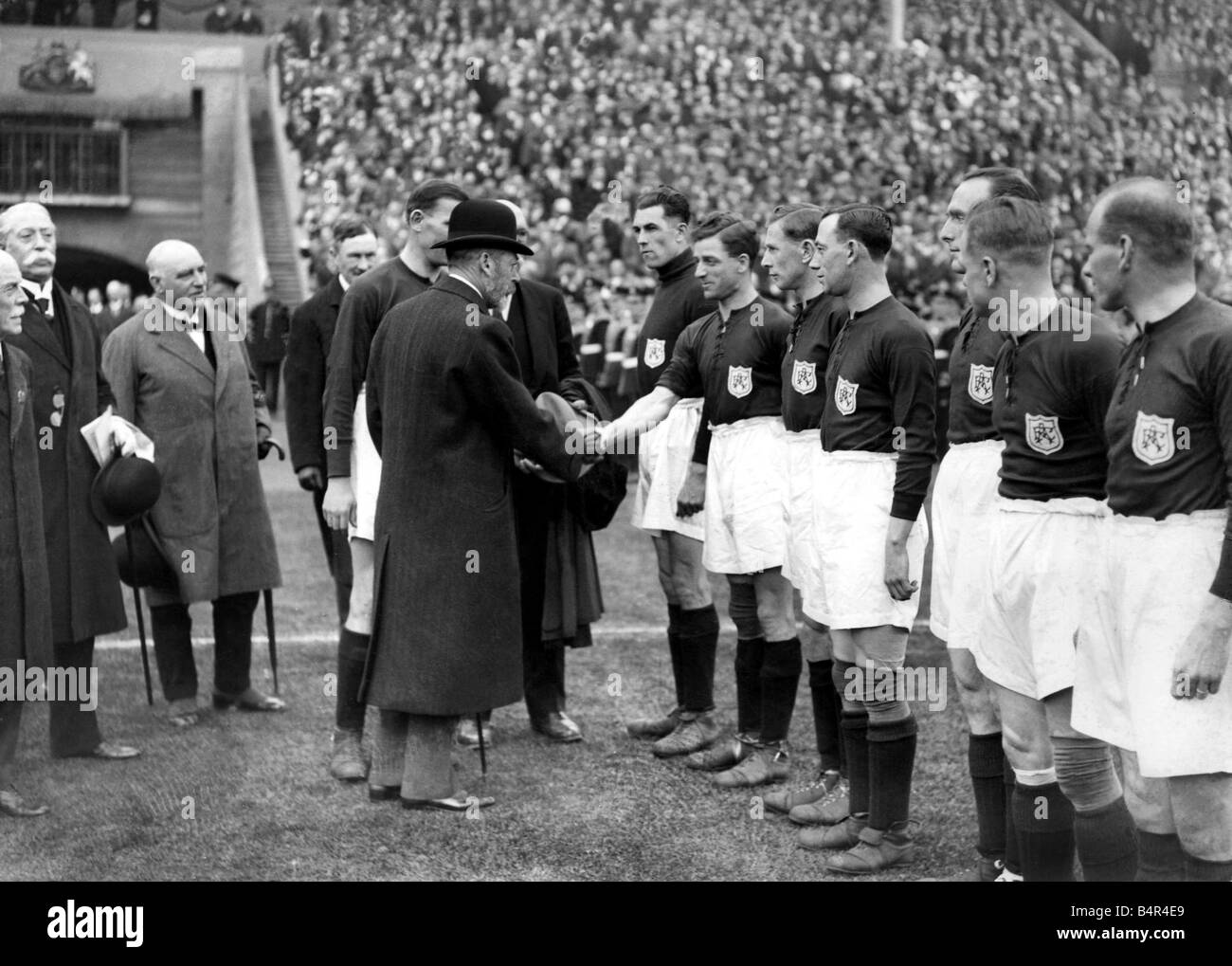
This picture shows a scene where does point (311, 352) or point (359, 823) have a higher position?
point (311, 352)

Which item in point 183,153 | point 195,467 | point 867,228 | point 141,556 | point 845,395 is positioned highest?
point 183,153

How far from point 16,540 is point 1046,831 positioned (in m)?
3.79

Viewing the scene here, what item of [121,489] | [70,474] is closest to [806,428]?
[121,489]

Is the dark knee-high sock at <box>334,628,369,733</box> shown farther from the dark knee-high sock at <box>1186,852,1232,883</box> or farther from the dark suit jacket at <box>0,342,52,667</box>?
the dark knee-high sock at <box>1186,852,1232,883</box>

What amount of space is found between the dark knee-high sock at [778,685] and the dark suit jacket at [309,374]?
85.4 inches

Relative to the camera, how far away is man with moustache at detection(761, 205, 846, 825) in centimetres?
504

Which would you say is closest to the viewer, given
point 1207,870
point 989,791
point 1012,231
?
point 1207,870

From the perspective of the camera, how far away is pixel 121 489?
19.6 feet

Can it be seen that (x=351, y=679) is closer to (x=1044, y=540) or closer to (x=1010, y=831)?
(x=1010, y=831)

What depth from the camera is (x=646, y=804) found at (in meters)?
5.38

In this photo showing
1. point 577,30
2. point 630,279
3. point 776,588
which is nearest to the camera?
point 776,588

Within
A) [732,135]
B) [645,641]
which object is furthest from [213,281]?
[645,641]
